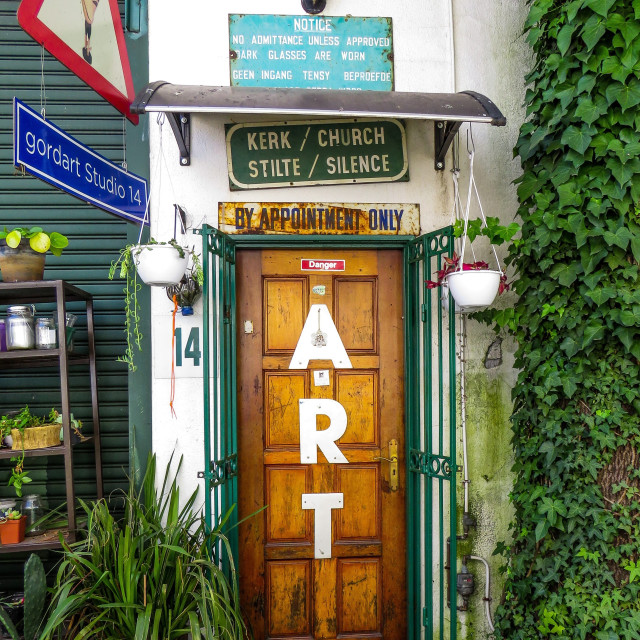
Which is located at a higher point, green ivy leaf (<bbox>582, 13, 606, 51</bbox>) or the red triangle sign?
green ivy leaf (<bbox>582, 13, 606, 51</bbox>)

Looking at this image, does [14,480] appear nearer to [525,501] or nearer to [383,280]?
[383,280]

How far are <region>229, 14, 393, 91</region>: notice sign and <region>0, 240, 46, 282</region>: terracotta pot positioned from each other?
153 centimetres

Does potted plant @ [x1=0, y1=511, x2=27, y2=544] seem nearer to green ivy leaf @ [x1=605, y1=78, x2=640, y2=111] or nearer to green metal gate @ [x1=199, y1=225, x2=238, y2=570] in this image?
green metal gate @ [x1=199, y1=225, x2=238, y2=570]

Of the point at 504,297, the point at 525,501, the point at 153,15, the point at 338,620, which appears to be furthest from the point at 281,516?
the point at 153,15

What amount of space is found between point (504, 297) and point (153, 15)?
2760 millimetres

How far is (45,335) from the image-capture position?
107 inches

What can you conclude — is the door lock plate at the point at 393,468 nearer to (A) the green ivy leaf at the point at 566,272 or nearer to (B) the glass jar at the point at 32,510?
(A) the green ivy leaf at the point at 566,272

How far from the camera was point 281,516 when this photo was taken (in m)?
3.21

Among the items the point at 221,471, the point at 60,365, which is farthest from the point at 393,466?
the point at 60,365

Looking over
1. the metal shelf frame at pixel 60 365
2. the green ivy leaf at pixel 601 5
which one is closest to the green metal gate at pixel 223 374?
the metal shelf frame at pixel 60 365

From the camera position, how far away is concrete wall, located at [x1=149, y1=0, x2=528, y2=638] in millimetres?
3127

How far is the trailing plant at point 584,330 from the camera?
8.46 feet

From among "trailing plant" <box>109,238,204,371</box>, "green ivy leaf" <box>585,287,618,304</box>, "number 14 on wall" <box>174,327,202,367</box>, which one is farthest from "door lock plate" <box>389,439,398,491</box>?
"trailing plant" <box>109,238,204,371</box>

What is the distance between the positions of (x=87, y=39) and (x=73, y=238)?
1.24 m
